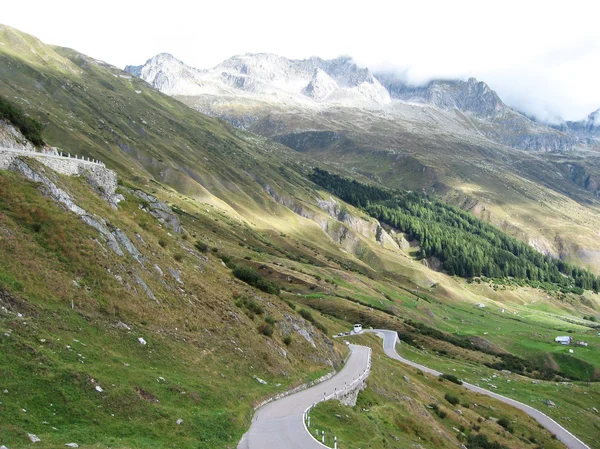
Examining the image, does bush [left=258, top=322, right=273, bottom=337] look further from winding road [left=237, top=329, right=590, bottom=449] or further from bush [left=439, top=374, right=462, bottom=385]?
bush [left=439, top=374, right=462, bottom=385]

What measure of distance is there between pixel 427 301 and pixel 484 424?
11258 cm

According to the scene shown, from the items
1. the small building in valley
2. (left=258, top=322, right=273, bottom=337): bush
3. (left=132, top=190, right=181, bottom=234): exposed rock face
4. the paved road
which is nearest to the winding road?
the paved road

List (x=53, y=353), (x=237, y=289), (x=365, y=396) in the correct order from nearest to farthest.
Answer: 1. (x=53, y=353)
2. (x=365, y=396)
3. (x=237, y=289)

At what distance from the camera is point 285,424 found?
32531 mm

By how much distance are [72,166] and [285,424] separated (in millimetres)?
36816

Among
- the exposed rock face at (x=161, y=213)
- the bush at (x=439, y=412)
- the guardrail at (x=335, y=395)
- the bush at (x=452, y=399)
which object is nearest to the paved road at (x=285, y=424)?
the guardrail at (x=335, y=395)

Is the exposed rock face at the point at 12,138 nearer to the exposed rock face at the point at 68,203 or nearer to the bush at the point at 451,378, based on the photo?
the exposed rock face at the point at 68,203

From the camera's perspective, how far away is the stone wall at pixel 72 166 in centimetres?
4012

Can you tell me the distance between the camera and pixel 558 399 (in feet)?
277

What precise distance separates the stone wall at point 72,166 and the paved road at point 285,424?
31.9 m

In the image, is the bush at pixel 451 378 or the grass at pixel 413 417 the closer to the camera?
the grass at pixel 413 417

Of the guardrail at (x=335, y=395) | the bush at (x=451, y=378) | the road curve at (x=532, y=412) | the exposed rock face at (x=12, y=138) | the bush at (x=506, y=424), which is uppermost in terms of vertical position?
the exposed rock face at (x=12, y=138)

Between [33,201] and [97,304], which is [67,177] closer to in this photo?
[33,201]

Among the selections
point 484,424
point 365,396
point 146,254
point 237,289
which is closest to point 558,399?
point 484,424
